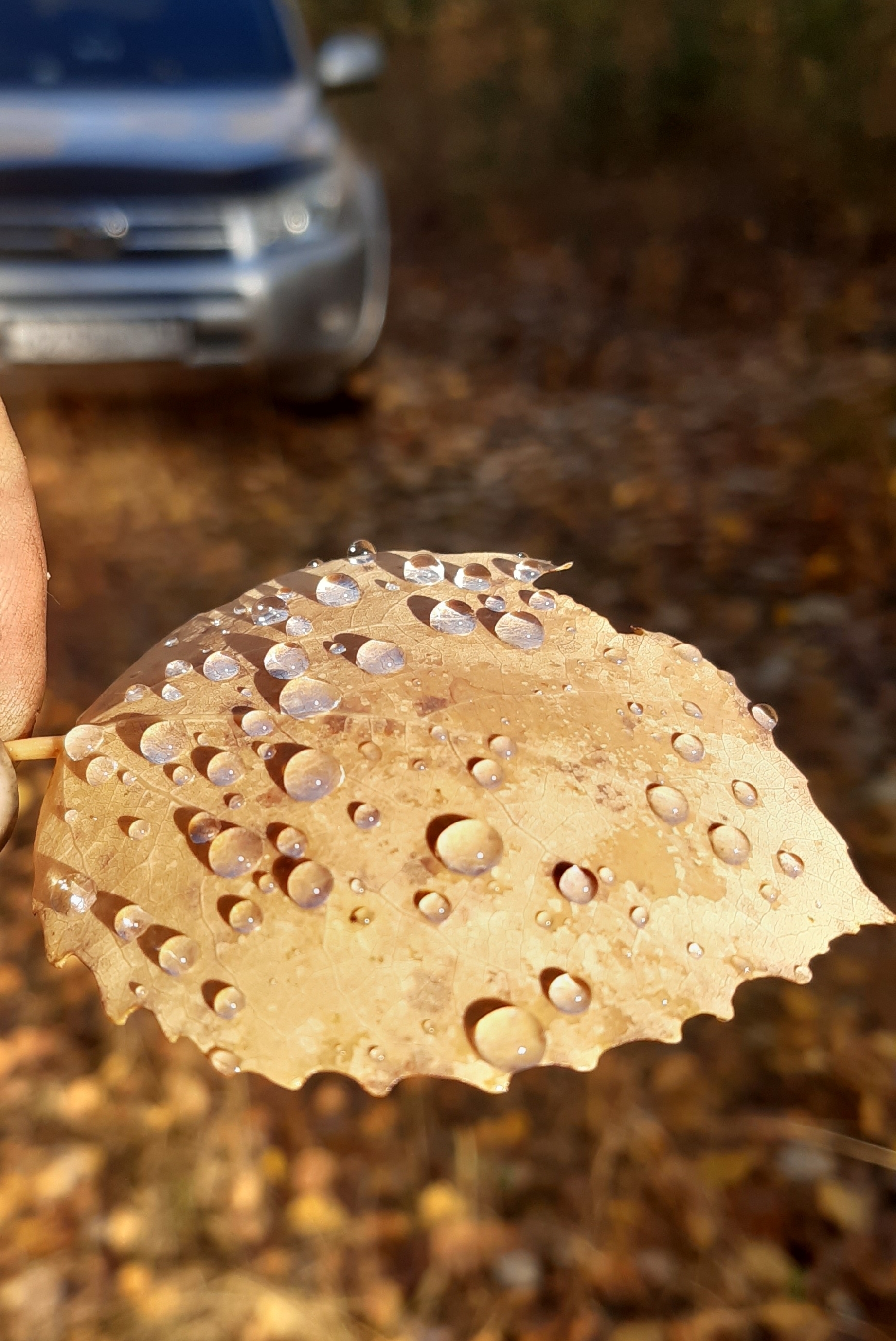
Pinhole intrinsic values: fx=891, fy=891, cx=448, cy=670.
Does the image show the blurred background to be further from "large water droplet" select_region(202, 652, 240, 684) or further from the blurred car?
"large water droplet" select_region(202, 652, 240, 684)

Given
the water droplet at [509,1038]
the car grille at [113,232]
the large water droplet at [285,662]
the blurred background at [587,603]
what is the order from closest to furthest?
the water droplet at [509,1038] < the large water droplet at [285,662] < the blurred background at [587,603] < the car grille at [113,232]

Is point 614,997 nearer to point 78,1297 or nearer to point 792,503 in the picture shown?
point 78,1297

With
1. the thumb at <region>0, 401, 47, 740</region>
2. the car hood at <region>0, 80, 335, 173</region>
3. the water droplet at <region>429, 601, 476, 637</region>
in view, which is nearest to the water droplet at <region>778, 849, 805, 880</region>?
the water droplet at <region>429, 601, 476, 637</region>

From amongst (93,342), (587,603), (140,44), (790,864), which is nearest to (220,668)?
(790,864)

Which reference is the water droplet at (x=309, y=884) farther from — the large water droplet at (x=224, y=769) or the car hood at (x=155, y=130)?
the car hood at (x=155, y=130)

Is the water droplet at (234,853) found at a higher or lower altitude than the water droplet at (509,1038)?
higher

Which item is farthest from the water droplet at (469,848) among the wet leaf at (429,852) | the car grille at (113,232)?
the car grille at (113,232)

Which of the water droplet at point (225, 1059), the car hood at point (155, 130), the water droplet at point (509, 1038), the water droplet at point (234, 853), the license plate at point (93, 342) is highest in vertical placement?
the water droplet at point (234, 853)
